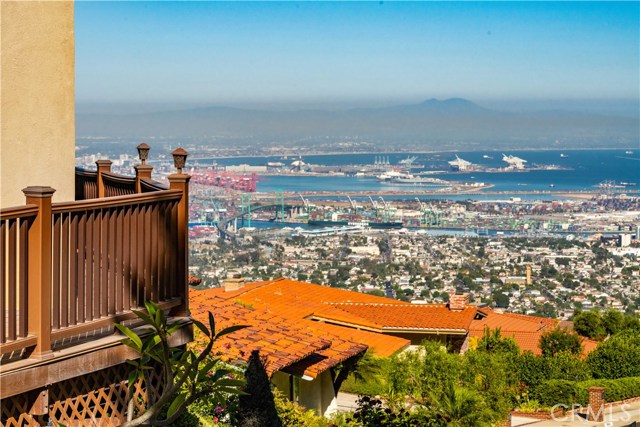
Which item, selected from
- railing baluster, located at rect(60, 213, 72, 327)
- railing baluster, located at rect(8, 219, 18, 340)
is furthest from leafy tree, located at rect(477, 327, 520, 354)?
railing baluster, located at rect(8, 219, 18, 340)

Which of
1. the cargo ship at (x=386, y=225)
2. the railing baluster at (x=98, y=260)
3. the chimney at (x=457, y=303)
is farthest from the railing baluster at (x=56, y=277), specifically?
the cargo ship at (x=386, y=225)

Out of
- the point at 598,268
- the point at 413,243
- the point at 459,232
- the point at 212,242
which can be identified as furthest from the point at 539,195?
the point at 212,242

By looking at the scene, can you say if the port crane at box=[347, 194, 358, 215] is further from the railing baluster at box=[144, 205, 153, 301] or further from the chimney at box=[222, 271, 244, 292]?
the railing baluster at box=[144, 205, 153, 301]

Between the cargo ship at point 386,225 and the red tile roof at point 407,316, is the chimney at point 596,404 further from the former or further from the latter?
the cargo ship at point 386,225

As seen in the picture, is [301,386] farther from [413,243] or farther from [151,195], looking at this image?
[413,243]

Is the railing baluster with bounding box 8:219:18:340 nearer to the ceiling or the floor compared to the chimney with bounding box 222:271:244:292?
A: nearer to the ceiling
